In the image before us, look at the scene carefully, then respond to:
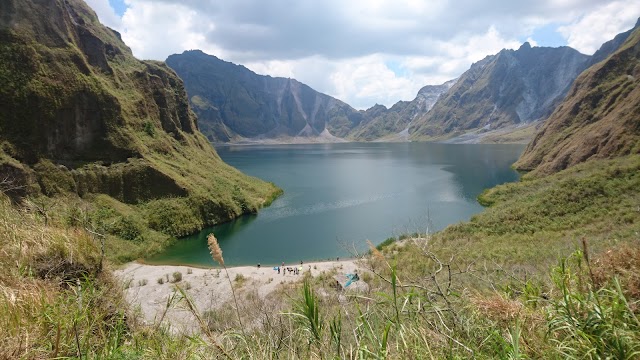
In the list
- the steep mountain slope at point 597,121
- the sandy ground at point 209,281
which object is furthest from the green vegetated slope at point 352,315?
the steep mountain slope at point 597,121

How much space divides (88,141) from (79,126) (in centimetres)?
228

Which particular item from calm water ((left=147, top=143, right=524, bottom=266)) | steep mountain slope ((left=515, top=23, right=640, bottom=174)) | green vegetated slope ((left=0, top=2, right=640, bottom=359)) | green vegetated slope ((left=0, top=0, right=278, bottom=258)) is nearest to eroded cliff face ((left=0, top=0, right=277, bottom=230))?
green vegetated slope ((left=0, top=0, right=278, bottom=258))

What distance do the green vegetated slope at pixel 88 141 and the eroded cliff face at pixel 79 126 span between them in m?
0.13

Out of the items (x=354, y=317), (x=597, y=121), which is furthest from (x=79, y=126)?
(x=597, y=121)

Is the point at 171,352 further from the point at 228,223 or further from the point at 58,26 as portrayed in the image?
the point at 58,26

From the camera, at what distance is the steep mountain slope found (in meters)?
66.1

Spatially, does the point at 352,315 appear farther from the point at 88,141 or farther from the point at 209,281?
the point at 88,141

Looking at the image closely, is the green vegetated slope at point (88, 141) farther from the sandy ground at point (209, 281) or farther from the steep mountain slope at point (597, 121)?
the steep mountain slope at point (597, 121)

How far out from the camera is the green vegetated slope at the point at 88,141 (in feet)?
151

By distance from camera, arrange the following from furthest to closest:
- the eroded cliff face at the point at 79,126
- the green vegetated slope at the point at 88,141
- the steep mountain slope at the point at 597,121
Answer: the steep mountain slope at the point at 597,121, the eroded cliff face at the point at 79,126, the green vegetated slope at the point at 88,141

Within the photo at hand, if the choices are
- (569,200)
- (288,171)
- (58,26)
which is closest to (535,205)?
(569,200)

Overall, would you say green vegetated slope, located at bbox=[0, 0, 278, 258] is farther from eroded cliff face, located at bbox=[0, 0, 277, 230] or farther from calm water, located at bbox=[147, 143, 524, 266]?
calm water, located at bbox=[147, 143, 524, 266]

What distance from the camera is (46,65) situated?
52.2 m

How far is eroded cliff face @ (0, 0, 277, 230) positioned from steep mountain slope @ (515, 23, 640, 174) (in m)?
60.8
